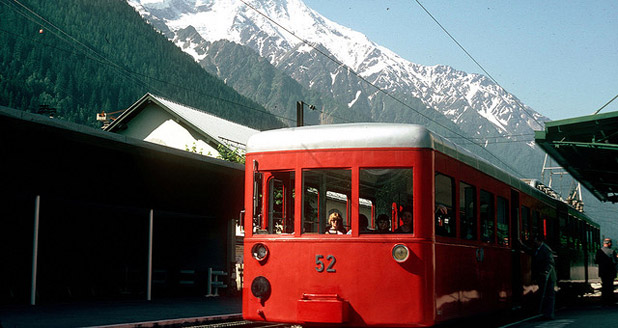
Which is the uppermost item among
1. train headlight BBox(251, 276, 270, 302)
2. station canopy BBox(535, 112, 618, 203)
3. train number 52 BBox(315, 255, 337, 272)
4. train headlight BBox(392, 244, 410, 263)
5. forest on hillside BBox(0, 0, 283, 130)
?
forest on hillside BBox(0, 0, 283, 130)

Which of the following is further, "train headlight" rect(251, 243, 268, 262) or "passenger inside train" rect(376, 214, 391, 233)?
"train headlight" rect(251, 243, 268, 262)

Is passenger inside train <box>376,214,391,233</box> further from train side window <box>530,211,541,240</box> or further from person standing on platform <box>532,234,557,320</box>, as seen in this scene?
train side window <box>530,211,541,240</box>

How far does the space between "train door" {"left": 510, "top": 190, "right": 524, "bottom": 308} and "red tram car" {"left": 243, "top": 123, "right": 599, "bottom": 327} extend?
A: 11.1 feet

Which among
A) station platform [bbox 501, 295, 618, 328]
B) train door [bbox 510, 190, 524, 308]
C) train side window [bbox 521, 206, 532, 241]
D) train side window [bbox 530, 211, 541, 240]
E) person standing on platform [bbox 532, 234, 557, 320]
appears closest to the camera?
station platform [bbox 501, 295, 618, 328]

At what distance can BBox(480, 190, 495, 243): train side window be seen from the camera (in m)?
11.8

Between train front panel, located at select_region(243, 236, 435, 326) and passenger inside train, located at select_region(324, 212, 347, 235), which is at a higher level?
passenger inside train, located at select_region(324, 212, 347, 235)

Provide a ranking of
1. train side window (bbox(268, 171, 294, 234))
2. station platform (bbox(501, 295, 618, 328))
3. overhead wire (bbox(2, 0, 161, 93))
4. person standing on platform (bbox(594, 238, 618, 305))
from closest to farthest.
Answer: train side window (bbox(268, 171, 294, 234)), station platform (bbox(501, 295, 618, 328)), person standing on platform (bbox(594, 238, 618, 305)), overhead wire (bbox(2, 0, 161, 93))

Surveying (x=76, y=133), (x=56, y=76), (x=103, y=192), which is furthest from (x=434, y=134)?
(x=56, y=76)

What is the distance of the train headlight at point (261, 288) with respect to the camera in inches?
387

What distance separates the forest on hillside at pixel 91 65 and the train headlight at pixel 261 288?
54.1 metres

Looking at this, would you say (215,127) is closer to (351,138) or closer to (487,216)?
(487,216)

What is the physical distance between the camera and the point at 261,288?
32.3 feet

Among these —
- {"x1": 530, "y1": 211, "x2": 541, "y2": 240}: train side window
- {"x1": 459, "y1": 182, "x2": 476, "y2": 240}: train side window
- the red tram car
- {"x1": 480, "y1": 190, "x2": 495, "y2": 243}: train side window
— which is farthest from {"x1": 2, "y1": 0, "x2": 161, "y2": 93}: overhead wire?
the red tram car

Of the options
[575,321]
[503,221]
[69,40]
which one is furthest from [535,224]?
[69,40]
